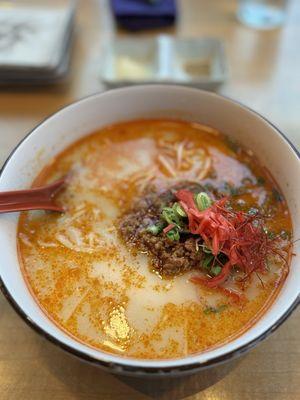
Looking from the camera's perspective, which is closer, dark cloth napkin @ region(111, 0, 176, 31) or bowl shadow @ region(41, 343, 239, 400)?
bowl shadow @ region(41, 343, 239, 400)

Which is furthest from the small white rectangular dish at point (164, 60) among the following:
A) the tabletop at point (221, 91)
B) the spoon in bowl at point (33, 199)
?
the spoon in bowl at point (33, 199)

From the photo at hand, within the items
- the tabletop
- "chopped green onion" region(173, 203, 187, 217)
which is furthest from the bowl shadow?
"chopped green onion" region(173, 203, 187, 217)

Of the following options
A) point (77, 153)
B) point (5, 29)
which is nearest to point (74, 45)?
point (5, 29)

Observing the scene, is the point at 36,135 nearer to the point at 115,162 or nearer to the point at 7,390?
the point at 115,162

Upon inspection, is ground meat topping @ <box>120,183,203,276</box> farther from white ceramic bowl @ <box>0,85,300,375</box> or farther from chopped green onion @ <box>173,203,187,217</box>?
white ceramic bowl @ <box>0,85,300,375</box>

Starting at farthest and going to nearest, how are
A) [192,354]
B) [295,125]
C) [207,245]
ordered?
[295,125] < [207,245] < [192,354]
